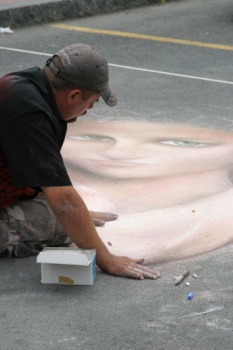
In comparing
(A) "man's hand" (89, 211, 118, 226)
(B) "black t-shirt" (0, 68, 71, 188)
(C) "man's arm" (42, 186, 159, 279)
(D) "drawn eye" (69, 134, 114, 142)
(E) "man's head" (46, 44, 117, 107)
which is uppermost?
(E) "man's head" (46, 44, 117, 107)

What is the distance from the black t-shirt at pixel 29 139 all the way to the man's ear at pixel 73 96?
0.42 feet

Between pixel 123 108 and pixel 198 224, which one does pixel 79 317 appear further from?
pixel 123 108

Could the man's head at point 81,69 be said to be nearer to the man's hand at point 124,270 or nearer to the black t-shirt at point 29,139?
the black t-shirt at point 29,139

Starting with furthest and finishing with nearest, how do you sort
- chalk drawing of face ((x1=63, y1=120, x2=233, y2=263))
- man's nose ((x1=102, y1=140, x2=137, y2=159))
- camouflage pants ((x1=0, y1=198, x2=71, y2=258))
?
man's nose ((x1=102, y1=140, x2=137, y2=159)) → chalk drawing of face ((x1=63, y1=120, x2=233, y2=263)) → camouflage pants ((x1=0, y1=198, x2=71, y2=258))

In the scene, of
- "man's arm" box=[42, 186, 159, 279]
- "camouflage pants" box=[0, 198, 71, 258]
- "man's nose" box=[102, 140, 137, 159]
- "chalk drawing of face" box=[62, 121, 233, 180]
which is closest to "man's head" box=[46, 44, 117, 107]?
"man's arm" box=[42, 186, 159, 279]

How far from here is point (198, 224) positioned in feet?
16.9

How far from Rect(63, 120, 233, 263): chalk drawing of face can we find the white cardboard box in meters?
0.43

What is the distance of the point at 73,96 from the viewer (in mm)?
4410

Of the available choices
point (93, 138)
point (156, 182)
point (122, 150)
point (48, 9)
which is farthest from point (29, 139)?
point (48, 9)

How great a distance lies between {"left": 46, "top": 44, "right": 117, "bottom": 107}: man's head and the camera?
4332 millimetres

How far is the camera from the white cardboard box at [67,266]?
428 centimetres

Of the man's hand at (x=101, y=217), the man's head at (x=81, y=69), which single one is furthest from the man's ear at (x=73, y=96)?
the man's hand at (x=101, y=217)

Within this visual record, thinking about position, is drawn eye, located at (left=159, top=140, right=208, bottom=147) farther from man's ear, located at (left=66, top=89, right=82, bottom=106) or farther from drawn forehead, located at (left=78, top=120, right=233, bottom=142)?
man's ear, located at (left=66, top=89, right=82, bottom=106)

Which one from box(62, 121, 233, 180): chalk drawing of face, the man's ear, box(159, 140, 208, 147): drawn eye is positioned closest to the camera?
the man's ear
